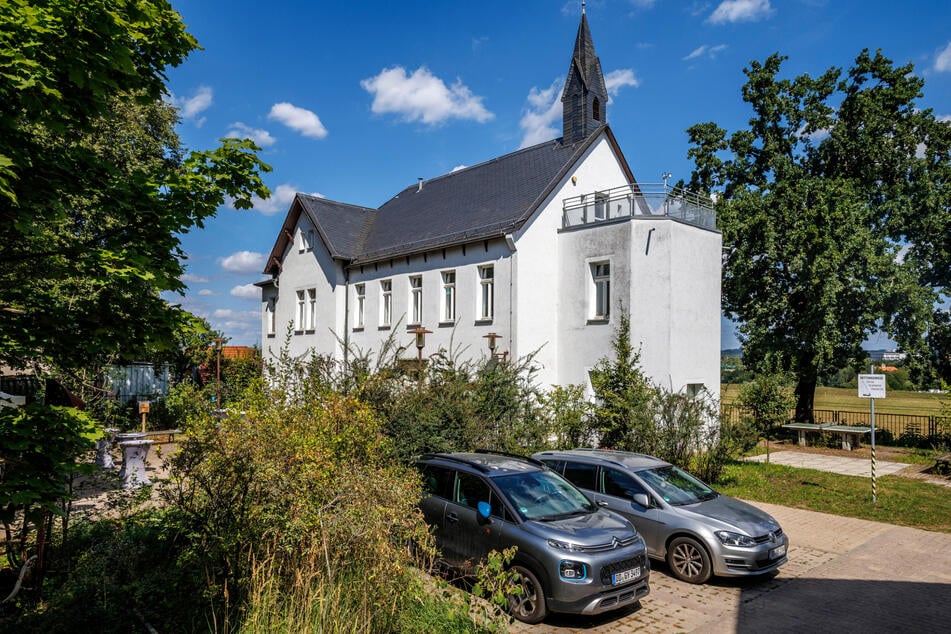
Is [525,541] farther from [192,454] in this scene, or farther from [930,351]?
[930,351]

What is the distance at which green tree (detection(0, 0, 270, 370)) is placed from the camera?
438 cm

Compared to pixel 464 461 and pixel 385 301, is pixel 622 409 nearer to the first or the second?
pixel 464 461

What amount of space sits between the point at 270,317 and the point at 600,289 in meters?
19.0

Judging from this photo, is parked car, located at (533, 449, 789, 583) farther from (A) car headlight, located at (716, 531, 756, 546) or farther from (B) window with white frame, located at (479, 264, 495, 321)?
(B) window with white frame, located at (479, 264, 495, 321)

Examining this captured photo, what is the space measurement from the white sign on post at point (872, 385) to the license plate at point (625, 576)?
9.64 meters

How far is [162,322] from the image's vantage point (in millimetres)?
5305

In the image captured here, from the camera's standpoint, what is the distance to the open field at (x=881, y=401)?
23075mm

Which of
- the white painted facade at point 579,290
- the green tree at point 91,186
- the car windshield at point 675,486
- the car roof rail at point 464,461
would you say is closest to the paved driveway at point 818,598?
the car windshield at point 675,486

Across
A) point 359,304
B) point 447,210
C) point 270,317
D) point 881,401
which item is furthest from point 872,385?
point 881,401

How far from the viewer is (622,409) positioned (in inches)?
560

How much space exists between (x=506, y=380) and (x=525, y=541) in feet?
20.4

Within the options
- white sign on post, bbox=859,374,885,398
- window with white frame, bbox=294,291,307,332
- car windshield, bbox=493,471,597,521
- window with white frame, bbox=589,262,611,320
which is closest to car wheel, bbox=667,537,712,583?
car windshield, bbox=493,471,597,521

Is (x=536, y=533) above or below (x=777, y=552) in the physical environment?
above

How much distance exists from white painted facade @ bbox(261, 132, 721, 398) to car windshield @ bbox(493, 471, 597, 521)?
9.45m
